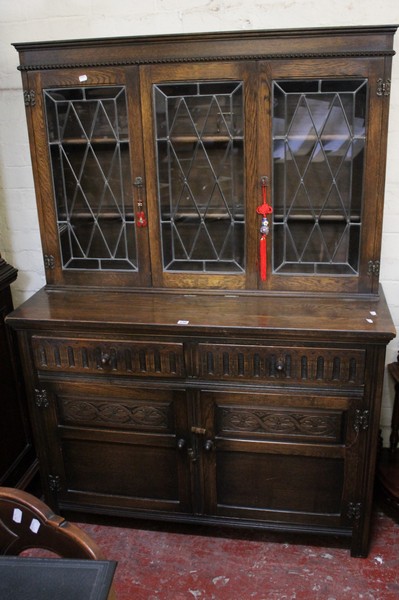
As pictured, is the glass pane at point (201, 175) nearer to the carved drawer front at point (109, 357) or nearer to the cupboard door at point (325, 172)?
the cupboard door at point (325, 172)

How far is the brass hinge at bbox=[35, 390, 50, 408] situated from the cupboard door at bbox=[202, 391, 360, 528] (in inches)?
23.8

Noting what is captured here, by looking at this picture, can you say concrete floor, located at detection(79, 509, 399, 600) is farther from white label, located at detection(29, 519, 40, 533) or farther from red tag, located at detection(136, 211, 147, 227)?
red tag, located at detection(136, 211, 147, 227)

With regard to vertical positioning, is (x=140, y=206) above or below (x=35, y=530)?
above

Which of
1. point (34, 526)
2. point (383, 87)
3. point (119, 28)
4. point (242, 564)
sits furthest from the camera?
point (119, 28)

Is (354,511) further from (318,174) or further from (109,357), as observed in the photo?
(318,174)

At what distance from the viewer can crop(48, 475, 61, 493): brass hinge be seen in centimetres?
227

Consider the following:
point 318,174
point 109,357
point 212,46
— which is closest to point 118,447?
point 109,357

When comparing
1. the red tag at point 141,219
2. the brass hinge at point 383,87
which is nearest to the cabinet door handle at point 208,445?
the red tag at point 141,219

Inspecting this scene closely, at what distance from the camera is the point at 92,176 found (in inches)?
86.9

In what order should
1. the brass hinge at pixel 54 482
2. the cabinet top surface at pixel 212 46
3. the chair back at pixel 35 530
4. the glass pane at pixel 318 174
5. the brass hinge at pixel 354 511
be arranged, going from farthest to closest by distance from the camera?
the brass hinge at pixel 54 482
the brass hinge at pixel 354 511
the glass pane at pixel 318 174
the cabinet top surface at pixel 212 46
the chair back at pixel 35 530

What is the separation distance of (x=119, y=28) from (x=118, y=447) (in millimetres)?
Result: 1621

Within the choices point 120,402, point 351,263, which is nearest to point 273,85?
point 351,263

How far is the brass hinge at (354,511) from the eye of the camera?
2.07 m

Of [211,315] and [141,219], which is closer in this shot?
[211,315]
